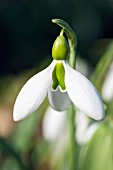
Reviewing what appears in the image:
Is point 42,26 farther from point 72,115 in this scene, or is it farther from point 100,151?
point 72,115

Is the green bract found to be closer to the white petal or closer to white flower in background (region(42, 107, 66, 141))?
the white petal

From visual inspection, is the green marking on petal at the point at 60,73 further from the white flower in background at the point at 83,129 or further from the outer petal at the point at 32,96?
the white flower in background at the point at 83,129

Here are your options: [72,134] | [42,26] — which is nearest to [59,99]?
[72,134]

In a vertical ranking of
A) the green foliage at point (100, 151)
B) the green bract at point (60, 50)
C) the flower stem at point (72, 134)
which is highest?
the green bract at point (60, 50)

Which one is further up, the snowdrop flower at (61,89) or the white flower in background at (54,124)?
the snowdrop flower at (61,89)

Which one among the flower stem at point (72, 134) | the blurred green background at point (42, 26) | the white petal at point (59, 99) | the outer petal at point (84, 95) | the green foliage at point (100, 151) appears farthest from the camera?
the blurred green background at point (42, 26)

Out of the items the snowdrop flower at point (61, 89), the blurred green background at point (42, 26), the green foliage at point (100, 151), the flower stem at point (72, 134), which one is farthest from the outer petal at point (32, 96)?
the blurred green background at point (42, 26)

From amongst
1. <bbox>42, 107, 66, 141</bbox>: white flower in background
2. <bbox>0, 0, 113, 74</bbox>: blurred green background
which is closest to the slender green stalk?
<bbox>42, 107, 66, 141</bbox>: white flower in background

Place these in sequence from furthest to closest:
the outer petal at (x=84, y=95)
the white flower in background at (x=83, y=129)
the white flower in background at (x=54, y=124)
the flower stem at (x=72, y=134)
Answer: the white flower in background at (x=54, y=124)
the white flower in background at (x=83, y=129)
the flower stem at (x=72, y=134)
the outer petal at (x=84, y=95)
